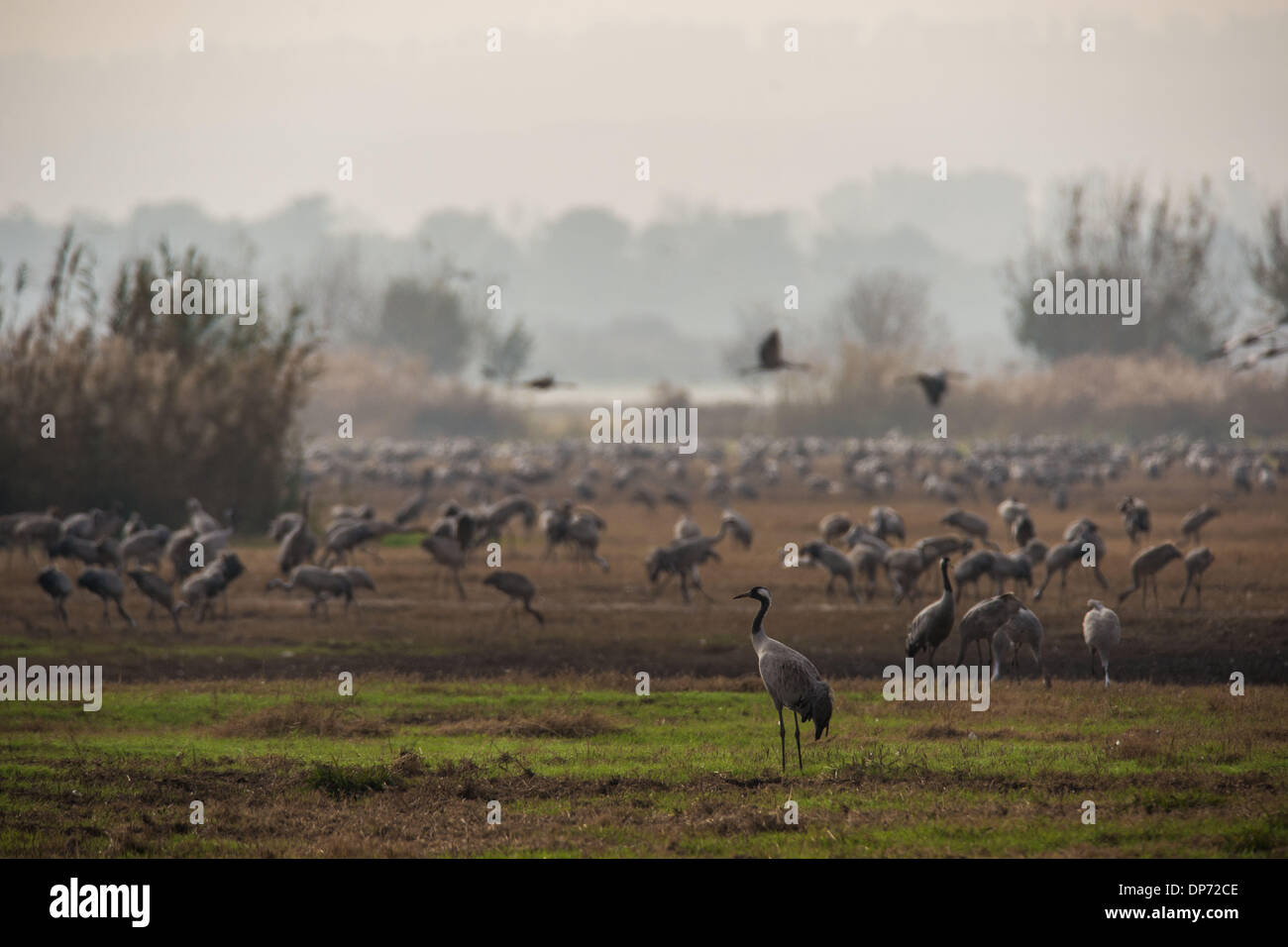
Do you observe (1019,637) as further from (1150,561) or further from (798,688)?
(1150,561)

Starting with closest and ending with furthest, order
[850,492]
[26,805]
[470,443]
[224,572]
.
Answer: [26,805], [224,572], [850,492], [470,443]

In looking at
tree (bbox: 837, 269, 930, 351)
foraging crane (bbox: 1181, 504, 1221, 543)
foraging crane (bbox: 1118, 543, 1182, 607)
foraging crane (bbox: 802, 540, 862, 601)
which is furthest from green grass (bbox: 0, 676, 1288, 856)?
tree (bbox: 837, 269, 930, 351)

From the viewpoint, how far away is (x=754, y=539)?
3800 cm

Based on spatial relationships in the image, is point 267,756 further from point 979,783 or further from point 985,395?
point 985,395

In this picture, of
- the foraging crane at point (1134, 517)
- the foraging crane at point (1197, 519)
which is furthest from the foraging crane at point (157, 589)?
the foraging crane at point (1197, 519)

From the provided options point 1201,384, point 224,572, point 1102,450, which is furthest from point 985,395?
point 224,572

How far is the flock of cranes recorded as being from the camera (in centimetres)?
1892

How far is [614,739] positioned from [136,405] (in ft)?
74.2

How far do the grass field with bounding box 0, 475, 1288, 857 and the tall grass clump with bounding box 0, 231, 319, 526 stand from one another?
7.97 metres

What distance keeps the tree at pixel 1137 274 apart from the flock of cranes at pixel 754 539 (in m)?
32.0

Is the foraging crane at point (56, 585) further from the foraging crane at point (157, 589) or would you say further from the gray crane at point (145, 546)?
the gray crane at point (145, 546)

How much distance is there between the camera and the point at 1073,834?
11.4m

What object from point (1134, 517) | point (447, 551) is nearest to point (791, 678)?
point (447, 551)

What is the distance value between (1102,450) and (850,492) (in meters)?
15.4
